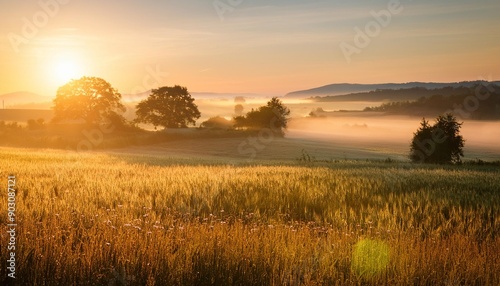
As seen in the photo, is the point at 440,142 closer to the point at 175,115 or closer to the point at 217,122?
the point at 175,115

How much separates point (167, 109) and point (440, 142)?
5462cm

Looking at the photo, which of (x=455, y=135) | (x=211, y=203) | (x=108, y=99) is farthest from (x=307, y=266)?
(x=108, y=99)

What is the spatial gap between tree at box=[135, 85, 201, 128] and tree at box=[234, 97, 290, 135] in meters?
10.3

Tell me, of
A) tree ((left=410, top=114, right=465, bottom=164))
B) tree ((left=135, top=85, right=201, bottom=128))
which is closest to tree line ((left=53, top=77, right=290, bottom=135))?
tree ((left=135, top=85, right=201, bottom=128))

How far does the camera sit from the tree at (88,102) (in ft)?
250

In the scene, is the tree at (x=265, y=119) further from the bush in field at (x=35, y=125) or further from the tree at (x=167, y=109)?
the bush in field at (x=35, y=125)

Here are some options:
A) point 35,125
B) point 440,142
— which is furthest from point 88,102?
point 440,142

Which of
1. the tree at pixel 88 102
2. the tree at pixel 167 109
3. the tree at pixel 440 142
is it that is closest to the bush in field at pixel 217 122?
the tree at pixel 167 109

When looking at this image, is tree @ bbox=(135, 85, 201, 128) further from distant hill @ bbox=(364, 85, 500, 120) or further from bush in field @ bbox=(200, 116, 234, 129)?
distant hill @ bbox=(364, 85, 500, 120)

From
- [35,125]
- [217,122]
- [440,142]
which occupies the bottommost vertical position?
[440,142]

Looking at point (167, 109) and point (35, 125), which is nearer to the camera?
point (35, 125)

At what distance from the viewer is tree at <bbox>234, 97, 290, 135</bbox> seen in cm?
9073

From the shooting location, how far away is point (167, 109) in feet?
289

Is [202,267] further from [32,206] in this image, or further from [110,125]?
[110,125]
